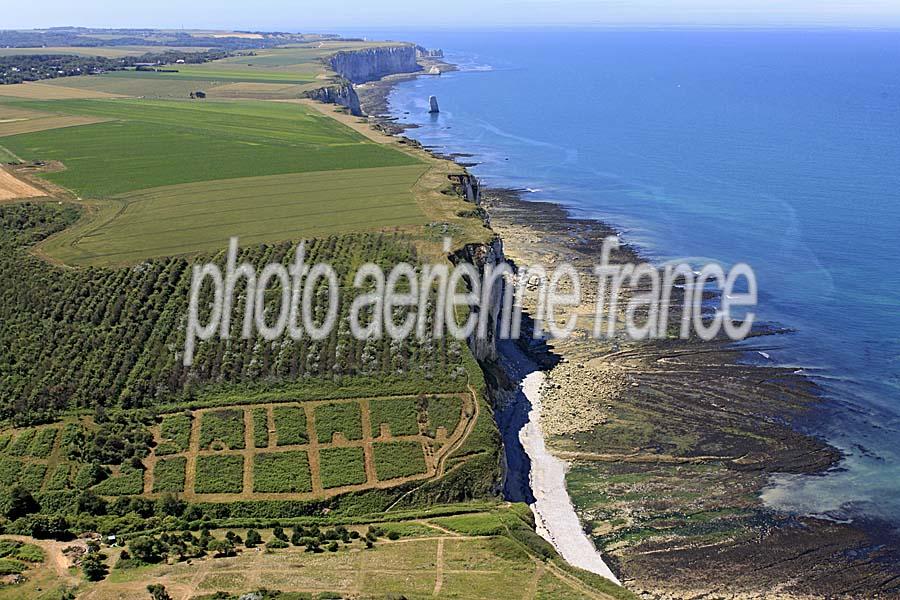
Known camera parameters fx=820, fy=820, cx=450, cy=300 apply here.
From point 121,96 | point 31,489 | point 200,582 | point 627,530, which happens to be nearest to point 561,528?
point 627,530

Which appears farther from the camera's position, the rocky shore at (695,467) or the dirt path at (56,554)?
the rocky shore at (695,467)

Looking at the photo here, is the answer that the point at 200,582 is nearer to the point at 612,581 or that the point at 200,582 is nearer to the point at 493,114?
the point at 612,581

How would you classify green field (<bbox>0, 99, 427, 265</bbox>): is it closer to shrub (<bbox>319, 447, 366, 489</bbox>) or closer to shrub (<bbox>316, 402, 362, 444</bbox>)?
shrub (<bbox>316, 402, 362, 444</bbox>)

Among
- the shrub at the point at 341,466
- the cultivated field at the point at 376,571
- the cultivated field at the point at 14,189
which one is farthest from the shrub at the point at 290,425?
the cultivated field at the point at 14,189

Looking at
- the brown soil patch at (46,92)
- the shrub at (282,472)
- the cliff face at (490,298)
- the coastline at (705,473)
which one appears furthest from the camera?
the brown soil patch at (46,92)

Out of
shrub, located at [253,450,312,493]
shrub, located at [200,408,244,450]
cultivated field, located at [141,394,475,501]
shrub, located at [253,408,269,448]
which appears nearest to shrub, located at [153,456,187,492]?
cultivated field, located at [141,394,475,501]

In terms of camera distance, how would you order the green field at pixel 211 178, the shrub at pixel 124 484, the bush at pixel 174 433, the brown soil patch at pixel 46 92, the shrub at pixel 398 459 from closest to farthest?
the shrub at pixel 124 484, the shrub at pixel 398 459, the bush at pixel 174 433, the green field at pixel 211 178, the brown soil patch at pixel 46 92

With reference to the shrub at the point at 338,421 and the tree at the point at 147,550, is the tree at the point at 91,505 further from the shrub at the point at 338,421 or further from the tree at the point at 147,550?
the shrub at the point at 338,421
